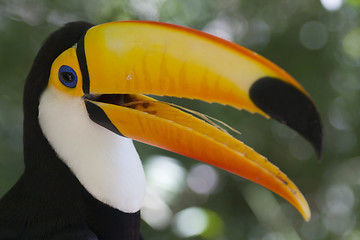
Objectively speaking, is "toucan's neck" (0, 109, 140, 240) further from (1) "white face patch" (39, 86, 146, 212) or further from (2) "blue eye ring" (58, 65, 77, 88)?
(2) "blue eye ring" (58, 65, 77, 88)

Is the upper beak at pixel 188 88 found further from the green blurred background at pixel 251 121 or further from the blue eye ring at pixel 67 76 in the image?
the green blurred background at pixel 251 121

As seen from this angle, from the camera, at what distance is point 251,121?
323 centimetres

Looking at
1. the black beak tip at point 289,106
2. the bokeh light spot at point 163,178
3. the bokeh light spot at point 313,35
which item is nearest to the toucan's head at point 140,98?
the black beak tip at point 289,106

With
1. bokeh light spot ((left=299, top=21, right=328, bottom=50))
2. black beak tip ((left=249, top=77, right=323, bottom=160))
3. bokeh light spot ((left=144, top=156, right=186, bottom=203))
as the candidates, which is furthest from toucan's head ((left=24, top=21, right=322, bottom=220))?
bokeh light spot ((left=299, top=21, right=328, bottom=50))

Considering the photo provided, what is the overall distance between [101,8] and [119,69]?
4.85 feet

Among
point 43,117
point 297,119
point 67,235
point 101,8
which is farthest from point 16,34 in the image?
point 297,119

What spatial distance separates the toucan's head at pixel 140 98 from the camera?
1.10m

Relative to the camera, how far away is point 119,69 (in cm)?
123

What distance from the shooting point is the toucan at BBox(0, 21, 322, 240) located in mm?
1109

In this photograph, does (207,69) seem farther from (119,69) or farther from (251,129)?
(251,129)

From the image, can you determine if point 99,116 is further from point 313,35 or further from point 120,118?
point 313,35

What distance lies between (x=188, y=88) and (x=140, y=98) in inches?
9.0

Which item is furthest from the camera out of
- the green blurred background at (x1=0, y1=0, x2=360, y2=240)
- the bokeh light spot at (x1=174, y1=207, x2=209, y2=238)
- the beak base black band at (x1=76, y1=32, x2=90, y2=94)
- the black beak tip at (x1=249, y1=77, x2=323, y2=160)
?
the green blurred background at (x1=0, y1=0, x2=360, y2=240)

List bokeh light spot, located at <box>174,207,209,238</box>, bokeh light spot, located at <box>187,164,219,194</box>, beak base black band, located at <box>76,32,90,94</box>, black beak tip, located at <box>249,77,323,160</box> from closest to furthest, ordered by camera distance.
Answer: black beak tip, located at <box>249,77,323,160</box>, beak base black band, located at <box>76,32,90,94</box>, bokeh light spot, located at <box>174,207,209,238</box>, bokeh light spot, located at <box>187,164,219,194</box>
